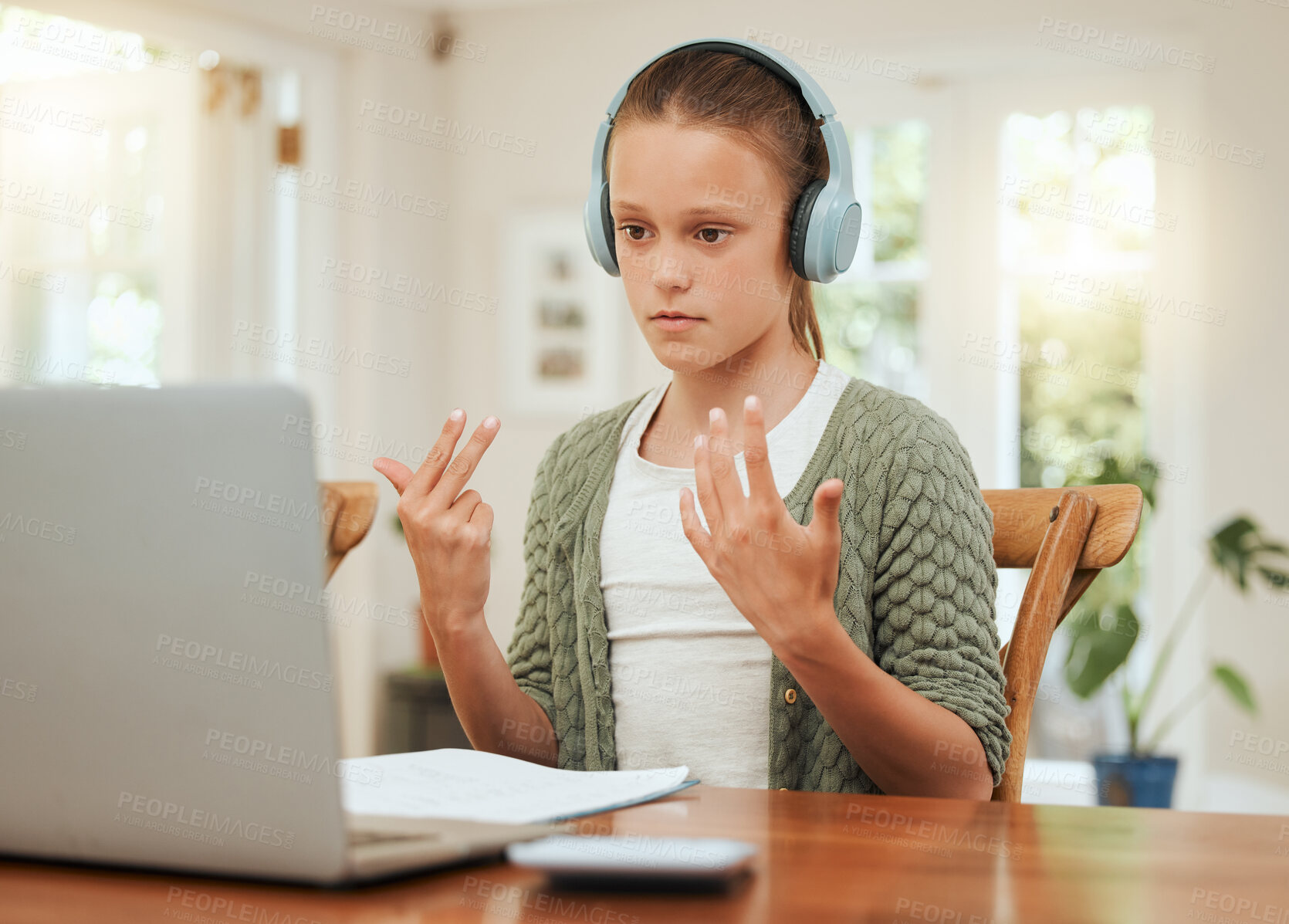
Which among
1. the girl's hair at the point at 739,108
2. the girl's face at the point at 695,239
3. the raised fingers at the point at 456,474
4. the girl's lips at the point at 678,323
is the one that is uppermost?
the girl's hair at the point at 739,108

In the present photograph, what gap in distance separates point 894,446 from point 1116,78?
9.40 feet

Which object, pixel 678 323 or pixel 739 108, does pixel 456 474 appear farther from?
pixel 739 108

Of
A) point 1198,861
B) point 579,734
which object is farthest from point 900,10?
point 1198,861

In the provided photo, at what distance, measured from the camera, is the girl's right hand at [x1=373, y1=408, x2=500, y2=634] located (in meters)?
0.92

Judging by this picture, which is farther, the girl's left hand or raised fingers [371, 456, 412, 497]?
raised fingers [371, 456, 412, 497]

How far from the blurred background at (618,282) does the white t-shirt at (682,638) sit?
200cm

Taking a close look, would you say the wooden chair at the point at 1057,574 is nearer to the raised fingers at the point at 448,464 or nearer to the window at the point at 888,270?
the raised fingers at the point at 448,464

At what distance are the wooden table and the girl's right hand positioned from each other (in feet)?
0.98

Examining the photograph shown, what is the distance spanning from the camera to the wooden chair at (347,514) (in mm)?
1194

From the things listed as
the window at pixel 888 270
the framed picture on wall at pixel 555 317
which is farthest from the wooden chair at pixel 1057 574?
the framed picture on wall at pixel 555 317

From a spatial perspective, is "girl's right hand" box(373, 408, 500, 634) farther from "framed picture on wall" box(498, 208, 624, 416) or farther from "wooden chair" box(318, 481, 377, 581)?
"framed picture on wall" box(498, 208, 624, 416)

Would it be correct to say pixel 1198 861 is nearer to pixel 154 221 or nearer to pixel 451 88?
pixel 154 221

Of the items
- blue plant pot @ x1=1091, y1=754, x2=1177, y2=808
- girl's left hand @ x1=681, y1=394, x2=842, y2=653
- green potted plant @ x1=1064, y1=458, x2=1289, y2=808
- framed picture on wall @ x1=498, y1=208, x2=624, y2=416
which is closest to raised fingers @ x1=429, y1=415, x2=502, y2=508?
girl's left hand @ x1=681, y1=394, x2=842, y2=653

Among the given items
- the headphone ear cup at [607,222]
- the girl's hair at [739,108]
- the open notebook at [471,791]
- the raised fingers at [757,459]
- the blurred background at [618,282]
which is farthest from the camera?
the blurred background at [618,282]
